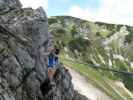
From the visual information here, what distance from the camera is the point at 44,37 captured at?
119 feet

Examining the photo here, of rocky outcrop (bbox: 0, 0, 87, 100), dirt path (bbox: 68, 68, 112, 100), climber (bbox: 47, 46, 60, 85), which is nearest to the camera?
rocky outcrop (bbox: 0, 0, 87, 100)

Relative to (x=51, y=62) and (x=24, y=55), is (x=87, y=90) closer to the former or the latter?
(x=51, y=62)

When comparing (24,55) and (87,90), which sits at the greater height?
(24,55)

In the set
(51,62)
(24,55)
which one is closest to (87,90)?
(51,62)

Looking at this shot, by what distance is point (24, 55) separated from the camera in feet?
104

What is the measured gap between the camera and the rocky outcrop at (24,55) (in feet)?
96.6

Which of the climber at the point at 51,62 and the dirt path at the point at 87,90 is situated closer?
the climber at the point at 51,62

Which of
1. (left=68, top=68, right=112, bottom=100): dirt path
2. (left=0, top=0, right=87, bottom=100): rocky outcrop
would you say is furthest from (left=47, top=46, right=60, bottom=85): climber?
(left=68, top=68, right=112, bottom=100): dirt path

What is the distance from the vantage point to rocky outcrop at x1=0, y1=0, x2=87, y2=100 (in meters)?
29.5

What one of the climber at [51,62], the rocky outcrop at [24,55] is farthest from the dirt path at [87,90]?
the climber at [51,62]

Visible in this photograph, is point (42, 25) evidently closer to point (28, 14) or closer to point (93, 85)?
point (28, 14)

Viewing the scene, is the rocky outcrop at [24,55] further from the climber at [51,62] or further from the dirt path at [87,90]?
the dirt path at [87,90]

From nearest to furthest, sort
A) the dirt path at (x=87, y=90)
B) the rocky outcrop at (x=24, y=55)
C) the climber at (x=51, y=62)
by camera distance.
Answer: the rocky outcrop at (x=24, y=55)
the climber at (x=51, y=62)
the dirt path at (x=87, y=90)

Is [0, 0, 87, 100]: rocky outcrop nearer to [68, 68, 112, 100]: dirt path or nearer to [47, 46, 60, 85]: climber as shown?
[47, 46, 60, 85]: climber
